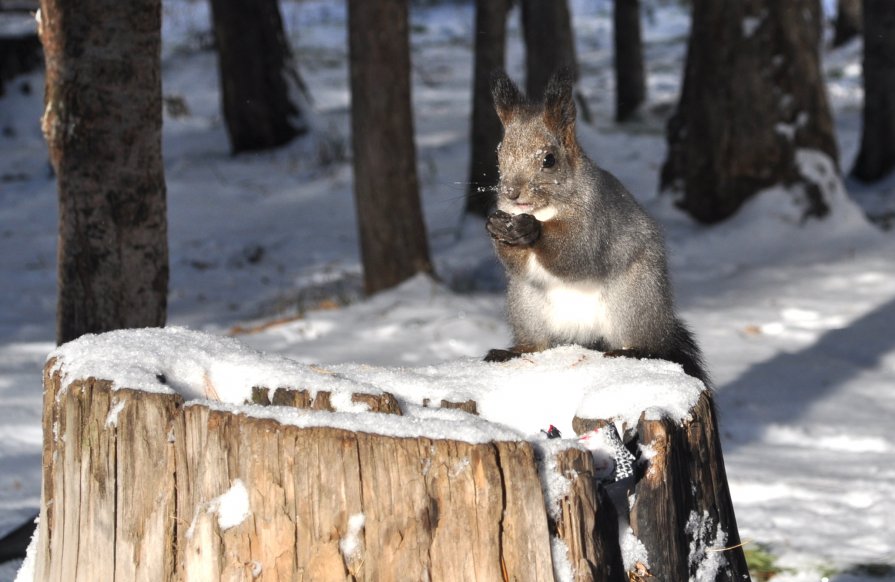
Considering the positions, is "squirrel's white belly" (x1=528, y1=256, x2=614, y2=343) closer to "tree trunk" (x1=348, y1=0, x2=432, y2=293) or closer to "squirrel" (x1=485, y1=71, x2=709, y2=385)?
"squirrel" (x1=485, y1=71, x2=709, y2=385)

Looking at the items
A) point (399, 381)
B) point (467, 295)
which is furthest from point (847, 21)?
point (399, 381)

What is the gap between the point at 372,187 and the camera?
6.15 metres

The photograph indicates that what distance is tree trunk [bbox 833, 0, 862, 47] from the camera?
17328 mm

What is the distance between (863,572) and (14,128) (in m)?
10.7

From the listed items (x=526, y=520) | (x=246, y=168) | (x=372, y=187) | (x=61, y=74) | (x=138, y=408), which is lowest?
(x=246, y=168)

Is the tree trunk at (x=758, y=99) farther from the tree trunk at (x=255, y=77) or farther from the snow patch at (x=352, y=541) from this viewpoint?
the snow patch at (x=352, y=541)

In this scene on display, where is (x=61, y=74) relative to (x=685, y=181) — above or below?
above

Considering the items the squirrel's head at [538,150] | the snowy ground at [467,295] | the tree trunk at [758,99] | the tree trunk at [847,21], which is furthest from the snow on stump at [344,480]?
the tree trunk at [847,21]

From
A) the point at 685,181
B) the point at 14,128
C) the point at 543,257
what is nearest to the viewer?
the point at 543,257

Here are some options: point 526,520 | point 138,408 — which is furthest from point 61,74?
point 526,520

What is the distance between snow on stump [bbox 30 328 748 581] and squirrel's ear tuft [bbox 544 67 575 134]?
0.99 metres

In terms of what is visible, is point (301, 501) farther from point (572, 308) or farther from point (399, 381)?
point (572, 308)

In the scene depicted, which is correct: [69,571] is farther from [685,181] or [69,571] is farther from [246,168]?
[246,168]

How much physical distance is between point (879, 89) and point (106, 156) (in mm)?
7071
